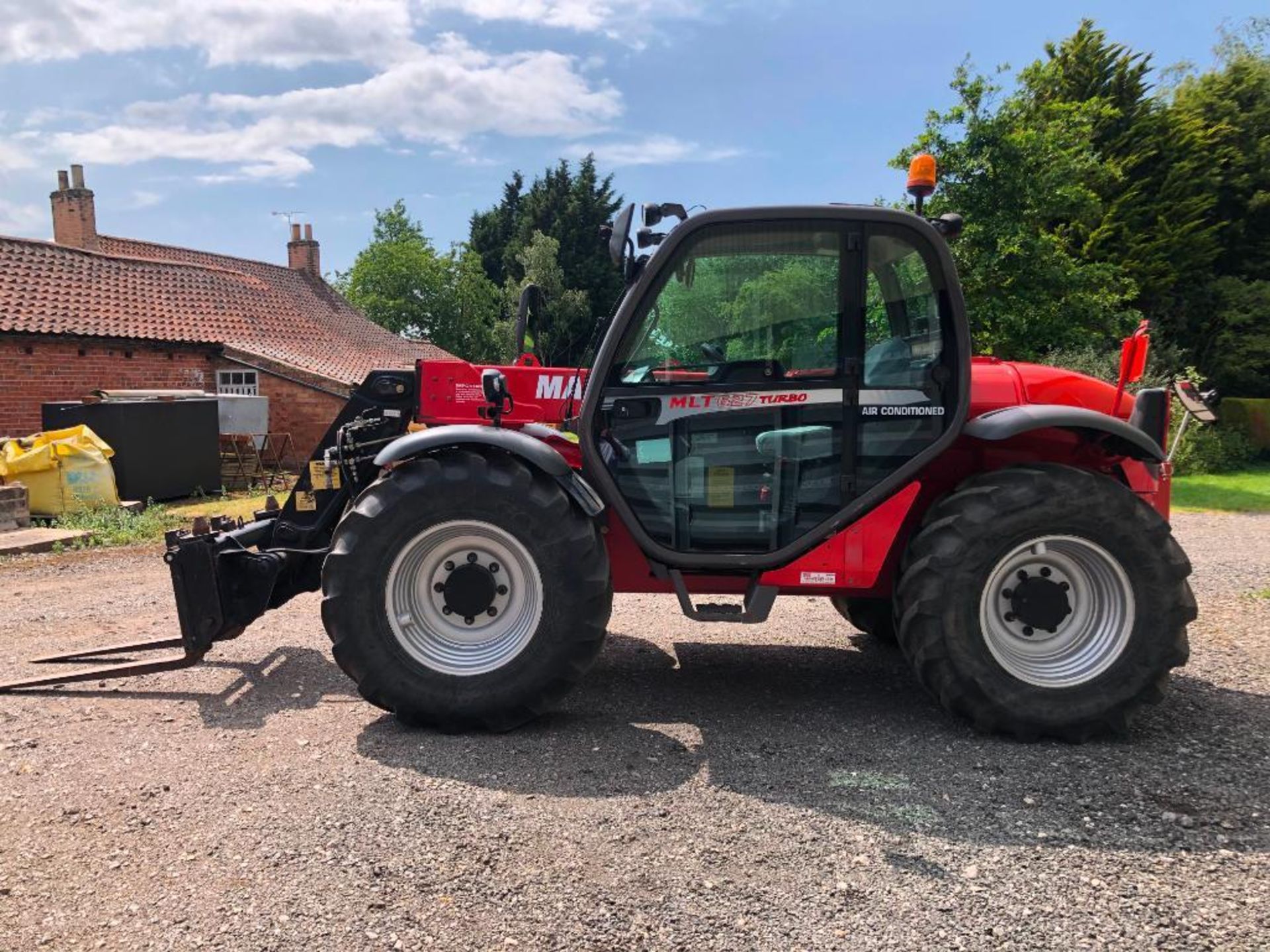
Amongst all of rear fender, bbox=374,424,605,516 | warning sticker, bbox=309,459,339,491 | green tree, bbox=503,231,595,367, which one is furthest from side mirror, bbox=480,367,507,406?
green tree, bbox=503,231,595,367

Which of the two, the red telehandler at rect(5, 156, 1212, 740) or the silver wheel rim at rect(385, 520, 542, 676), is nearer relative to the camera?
the red telehandler at rect(5, 156, 1212, 740)

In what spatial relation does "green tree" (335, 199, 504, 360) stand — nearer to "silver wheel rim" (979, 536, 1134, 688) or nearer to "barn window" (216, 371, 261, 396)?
"barn window" (216, 371, 261, 396)

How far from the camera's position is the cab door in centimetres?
405

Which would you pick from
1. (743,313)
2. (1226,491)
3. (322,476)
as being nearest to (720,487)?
(743,313)

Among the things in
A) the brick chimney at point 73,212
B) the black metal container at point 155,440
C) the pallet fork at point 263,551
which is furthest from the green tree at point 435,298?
the pallet fork at point 263,551

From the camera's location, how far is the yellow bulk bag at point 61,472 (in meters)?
10.6

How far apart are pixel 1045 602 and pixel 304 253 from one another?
30783mm

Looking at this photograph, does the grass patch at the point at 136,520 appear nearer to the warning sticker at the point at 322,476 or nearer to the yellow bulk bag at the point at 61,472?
the yellow bulk bag at the point at 61,472

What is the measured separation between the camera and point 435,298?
134 ft

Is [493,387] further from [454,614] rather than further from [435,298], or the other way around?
[435,298]

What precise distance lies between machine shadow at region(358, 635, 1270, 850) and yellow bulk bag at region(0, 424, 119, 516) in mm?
8873

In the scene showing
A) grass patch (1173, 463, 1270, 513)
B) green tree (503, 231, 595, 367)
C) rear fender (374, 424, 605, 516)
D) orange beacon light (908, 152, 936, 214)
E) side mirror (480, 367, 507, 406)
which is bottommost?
grass patch (1173, 463, 1270, 513)

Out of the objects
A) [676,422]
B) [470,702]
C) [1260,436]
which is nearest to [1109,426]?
[676,422]

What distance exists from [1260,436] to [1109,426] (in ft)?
65.8
